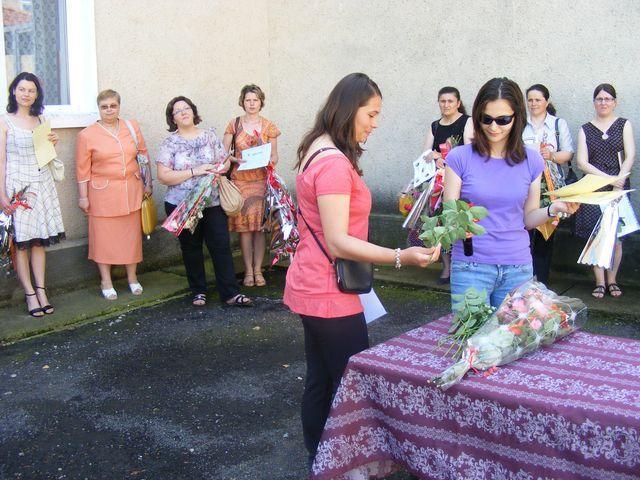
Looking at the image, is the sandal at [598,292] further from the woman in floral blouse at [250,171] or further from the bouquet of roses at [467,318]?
the bouquet of roses at [467,318]

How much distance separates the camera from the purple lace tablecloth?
2.54 m

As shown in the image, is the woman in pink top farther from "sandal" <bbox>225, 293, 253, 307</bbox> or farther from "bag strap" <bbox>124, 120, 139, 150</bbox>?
"bag strap" <bbox>124, 120, 139, 150</bbox>

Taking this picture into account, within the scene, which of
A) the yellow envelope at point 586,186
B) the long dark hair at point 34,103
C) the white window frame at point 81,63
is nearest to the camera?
the yellow envelope at point 586,186

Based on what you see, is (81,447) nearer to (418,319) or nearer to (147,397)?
(147,397)

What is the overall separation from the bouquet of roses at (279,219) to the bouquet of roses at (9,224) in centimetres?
211

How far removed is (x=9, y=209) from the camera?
625cm

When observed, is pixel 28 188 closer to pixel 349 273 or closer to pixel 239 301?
pixel 239 301

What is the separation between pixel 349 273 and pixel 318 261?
140 millimetres

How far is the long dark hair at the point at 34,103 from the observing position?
6.30 metres

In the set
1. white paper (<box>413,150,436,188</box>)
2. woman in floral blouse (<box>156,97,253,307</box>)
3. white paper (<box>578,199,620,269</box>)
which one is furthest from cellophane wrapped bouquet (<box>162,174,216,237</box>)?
white paper (<box>578,199,620,269</box>)

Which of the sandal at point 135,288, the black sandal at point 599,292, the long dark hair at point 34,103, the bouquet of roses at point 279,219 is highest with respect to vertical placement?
the long dark hair at point 34,103

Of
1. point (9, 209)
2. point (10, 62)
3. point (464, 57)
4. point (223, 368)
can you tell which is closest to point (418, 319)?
point (223, 368)

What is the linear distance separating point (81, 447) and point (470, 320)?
2419mm

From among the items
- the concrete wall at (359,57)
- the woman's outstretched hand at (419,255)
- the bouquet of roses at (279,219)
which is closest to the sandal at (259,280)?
the bouquet of roses at (279,219)
